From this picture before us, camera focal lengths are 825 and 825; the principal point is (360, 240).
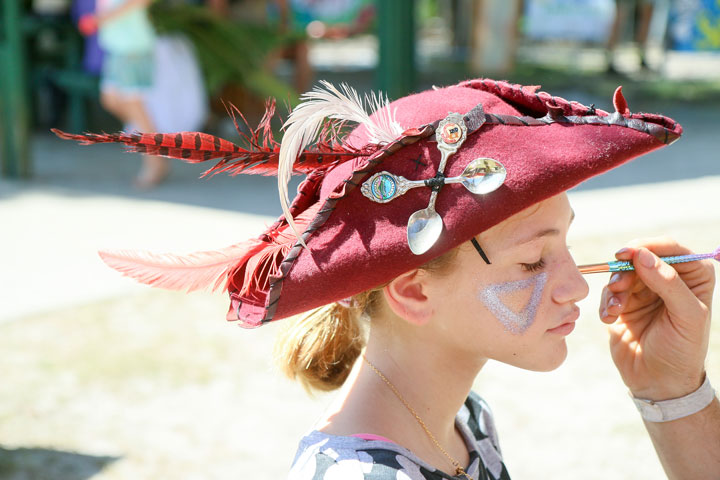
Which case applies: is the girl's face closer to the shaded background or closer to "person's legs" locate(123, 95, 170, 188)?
the shaded background

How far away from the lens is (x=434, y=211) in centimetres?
134

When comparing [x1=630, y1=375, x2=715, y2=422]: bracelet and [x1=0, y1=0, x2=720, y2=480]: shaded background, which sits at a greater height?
[x1=630, y1=375, x2=715, y2=422]: bracelet

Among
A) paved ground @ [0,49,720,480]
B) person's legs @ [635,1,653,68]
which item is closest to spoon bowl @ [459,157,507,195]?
paved ground @ [0,49,720,480]

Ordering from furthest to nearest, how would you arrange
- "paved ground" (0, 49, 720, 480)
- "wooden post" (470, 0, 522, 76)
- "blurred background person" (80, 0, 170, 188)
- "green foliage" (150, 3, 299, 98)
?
"wooden post" (470, 0, 522, 76)
"green foliage" (150, 3, 299, 98)
"blurred background person" (80, 0, 170, 188)
"paved ground" (0, 49, 720, 480)

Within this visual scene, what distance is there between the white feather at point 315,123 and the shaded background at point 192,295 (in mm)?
299

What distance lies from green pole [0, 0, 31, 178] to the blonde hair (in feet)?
19.8

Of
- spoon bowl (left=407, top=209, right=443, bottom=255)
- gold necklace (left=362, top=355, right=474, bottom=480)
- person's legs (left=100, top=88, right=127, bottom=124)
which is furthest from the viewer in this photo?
person's legs (left=100, top=88, right=127, bottom=124)

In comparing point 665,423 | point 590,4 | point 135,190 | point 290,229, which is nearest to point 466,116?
point 290,229

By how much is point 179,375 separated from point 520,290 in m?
2.54

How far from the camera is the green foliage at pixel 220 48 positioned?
24.4ft

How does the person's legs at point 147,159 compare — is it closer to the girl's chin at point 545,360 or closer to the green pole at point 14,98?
the green pole at point 14,98

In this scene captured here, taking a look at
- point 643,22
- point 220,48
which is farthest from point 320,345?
point 643,22

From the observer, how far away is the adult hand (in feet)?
5.27

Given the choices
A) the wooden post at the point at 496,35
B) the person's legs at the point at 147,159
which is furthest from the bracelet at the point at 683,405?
the wooden post at the point at 496,35
